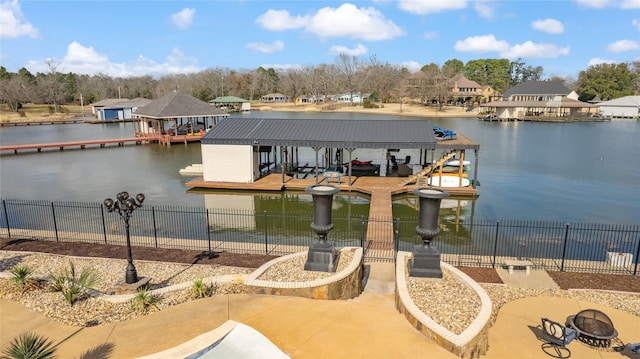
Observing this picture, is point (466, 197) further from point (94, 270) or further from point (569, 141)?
point (569, 141)

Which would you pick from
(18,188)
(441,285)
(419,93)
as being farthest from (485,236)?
(419,93)

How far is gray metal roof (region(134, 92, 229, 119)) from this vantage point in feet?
169

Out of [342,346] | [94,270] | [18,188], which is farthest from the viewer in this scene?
[18,188]

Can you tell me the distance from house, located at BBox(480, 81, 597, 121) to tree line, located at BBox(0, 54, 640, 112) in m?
17.0

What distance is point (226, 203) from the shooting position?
→ 2531 cm

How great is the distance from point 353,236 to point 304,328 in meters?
10.4

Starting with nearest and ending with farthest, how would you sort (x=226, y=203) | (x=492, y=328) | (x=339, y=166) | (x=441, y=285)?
(x=492, y=328)
(x=441, y=285)
(x=226, y=203)
(x=339, y=166)

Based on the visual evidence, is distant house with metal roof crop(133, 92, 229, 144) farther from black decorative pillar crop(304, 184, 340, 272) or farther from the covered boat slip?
black decorative pillar crop(304, 184, 340, 272)

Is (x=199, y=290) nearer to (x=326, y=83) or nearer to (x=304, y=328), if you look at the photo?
(x=304, y=328)

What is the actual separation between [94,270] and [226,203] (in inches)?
475

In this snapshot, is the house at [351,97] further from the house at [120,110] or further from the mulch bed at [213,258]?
the mulch bed at [213,258]

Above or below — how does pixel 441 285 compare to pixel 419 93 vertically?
below

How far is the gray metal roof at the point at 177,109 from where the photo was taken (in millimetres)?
51625

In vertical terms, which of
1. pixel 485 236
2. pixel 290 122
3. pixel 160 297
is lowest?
pixel 485 236
